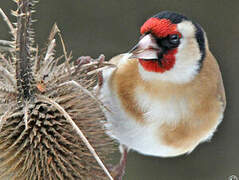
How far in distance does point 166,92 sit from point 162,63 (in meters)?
0.12

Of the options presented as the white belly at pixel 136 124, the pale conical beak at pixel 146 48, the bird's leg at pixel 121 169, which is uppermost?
the pale conical beak at pixel 146 48

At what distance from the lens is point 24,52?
55.0 inches

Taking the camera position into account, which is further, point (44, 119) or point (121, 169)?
point (121, 169)

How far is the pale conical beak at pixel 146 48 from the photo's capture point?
1613 millimetres

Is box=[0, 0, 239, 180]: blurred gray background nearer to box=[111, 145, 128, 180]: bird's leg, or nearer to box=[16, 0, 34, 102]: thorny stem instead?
box=[111, 145, 128, 180]: bird's leg

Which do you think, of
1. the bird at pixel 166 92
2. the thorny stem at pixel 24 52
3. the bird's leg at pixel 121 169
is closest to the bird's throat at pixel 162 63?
the bird at pixel 166 92

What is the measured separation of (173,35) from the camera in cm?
166

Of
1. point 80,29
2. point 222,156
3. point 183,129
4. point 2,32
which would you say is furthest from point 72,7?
point 183,129

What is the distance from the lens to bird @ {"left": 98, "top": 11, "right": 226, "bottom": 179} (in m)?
1.70

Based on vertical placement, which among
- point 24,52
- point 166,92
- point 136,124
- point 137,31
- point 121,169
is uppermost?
point 24,52

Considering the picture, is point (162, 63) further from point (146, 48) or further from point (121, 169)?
point (121, 169)

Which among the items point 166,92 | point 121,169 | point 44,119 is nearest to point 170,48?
point 166,92

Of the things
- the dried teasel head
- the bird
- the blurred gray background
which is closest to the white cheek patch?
the bird

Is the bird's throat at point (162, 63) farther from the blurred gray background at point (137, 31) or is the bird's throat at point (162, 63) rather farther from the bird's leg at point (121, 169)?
the blurred gray background at point (137, 31)
